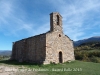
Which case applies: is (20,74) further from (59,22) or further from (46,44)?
(59,22)

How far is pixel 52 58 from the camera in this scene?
1677 cm

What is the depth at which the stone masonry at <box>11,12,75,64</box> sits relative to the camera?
661 inches

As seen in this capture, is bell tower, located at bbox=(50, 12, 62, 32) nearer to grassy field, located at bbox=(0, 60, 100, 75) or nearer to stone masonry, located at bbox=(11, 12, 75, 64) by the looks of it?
stone masonry, located at bbox=(11, 12, 75, 64)

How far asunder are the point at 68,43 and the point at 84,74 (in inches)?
422

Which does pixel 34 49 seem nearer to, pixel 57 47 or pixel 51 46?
pixel 51 46

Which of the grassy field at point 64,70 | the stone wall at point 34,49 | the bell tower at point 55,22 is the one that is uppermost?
the bell tower at point 55,22

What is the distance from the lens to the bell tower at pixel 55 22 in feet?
60.2

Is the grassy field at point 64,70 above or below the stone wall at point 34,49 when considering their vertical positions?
below

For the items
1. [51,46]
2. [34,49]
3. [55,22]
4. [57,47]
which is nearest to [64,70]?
[51,46]

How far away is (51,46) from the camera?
17.2m

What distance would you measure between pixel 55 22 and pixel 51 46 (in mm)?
4031

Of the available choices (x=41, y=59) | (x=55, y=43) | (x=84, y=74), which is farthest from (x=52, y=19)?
(x=84, y=74)

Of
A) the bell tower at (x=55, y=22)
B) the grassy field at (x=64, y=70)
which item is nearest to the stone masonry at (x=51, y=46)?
the bell tower at (x=55, y=22)

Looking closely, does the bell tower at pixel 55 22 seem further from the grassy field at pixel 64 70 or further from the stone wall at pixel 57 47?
the grassy field at pixel 64 70
